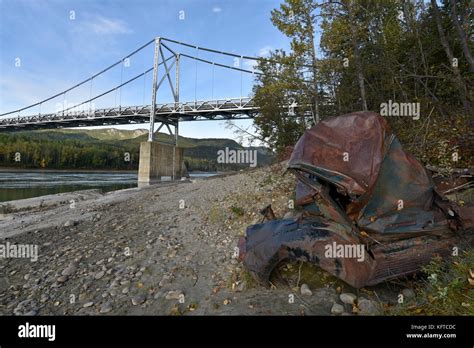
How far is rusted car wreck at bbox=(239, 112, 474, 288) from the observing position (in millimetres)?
2016

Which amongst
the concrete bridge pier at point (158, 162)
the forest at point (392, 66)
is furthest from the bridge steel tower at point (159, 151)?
the forest at point (392, 66)

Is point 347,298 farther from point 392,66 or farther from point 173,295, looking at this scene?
point 392,66

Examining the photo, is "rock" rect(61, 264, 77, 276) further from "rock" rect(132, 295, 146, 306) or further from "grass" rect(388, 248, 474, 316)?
"grass" rect(388, 248, 474, 316)

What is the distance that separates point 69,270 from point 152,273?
5.00ft

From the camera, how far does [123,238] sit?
17.1 ft

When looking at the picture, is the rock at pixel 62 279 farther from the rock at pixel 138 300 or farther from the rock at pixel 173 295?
the rock at pixel 173 295

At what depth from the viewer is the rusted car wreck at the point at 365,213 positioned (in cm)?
202

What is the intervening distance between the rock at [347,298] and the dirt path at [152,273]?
4 centimetres

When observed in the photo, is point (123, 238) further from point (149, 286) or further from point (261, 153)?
point (261, 153)

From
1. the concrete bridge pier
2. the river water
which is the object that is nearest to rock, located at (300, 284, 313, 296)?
the river water

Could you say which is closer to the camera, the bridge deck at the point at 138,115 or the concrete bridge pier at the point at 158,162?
the concrete bridge pier at the point at 158,162

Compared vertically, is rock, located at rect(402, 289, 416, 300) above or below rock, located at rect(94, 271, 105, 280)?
above

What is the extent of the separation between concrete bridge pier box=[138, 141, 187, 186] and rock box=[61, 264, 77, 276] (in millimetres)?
24848
